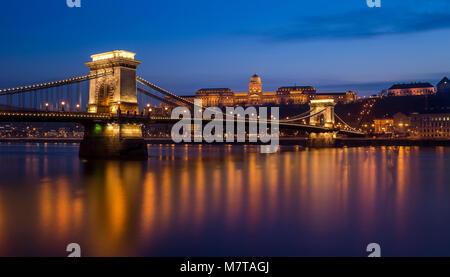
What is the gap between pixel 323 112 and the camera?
292 ft

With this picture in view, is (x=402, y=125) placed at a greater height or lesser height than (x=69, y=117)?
greater

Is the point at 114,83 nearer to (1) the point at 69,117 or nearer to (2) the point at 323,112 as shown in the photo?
(1) the point at 69,117

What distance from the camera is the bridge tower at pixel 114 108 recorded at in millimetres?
35812

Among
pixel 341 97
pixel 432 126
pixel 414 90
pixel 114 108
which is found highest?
pixel 414 90

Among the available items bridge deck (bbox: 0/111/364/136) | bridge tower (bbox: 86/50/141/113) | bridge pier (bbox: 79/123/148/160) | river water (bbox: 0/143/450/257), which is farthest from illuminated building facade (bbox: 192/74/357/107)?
river water (bbox: 0/143/450/257)

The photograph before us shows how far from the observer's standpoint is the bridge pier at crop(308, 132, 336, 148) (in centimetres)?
7900

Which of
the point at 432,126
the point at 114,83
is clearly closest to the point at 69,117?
the point at 114,83

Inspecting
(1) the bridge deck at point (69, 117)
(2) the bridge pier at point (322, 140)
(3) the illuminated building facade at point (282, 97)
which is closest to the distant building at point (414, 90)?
(3) the illuminated building facade at point (282, 97)

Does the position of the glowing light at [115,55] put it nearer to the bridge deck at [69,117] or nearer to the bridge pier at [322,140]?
the bridge deck at [69,117]

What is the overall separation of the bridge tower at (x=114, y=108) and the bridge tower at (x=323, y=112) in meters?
55.2

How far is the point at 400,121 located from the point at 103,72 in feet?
303

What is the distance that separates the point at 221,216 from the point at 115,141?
23320 mm

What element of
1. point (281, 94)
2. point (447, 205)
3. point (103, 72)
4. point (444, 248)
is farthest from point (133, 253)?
point (281, 94)

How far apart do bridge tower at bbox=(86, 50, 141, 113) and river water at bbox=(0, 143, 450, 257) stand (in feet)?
38.3
